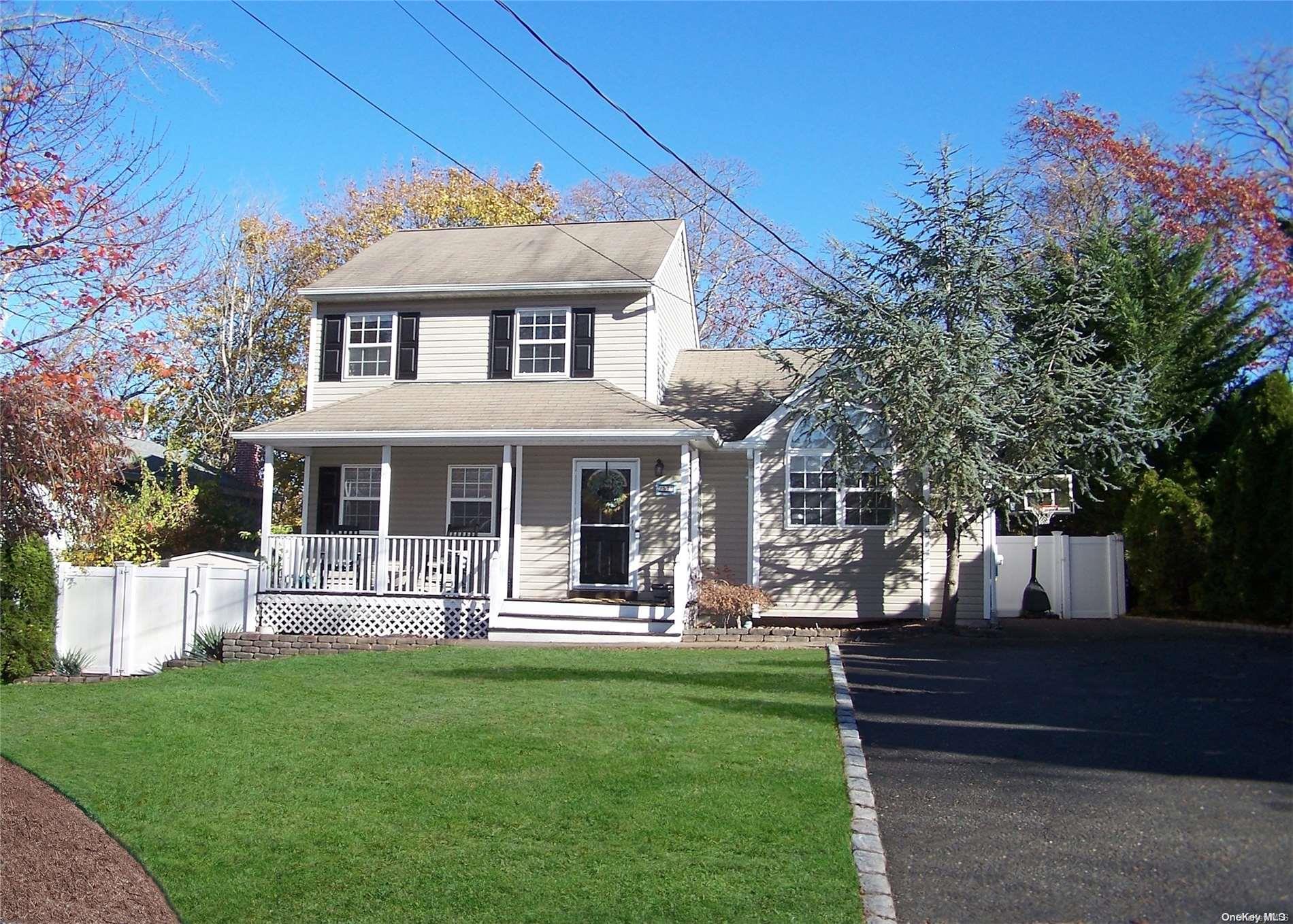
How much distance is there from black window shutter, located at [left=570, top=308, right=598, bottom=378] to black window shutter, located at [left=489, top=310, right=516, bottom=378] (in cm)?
114

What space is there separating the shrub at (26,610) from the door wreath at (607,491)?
7.92 m

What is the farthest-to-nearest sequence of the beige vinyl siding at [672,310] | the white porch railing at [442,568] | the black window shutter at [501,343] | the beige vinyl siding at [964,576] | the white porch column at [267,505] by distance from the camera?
the beige vinyl siding at [672,310], the black window shutter at [501,343], the beige vinyl siding at [964,576], the white porch column at [267,505], the white porch railing at [442,568]

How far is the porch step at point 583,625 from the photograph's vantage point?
15828 mm

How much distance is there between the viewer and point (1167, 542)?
16.5 m

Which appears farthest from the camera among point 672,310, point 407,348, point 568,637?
point 672,310

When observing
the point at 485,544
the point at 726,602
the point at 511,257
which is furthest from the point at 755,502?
the point at 511,257

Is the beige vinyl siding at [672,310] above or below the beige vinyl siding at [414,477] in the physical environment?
above

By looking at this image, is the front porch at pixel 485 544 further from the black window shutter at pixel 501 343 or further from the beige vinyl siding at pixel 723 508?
the black window shutter at pixel 501 343

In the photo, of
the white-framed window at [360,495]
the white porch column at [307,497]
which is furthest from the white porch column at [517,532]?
the white porch column at [307,497]

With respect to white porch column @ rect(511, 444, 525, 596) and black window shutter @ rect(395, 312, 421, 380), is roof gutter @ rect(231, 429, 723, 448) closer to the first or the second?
white porch column @ rect(511, 444, 525, 596)

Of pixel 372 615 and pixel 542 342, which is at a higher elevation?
pixel 542 342

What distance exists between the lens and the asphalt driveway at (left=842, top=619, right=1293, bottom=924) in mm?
5160

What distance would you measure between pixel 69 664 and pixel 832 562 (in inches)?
441

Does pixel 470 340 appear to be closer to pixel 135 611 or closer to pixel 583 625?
pixel 583 625
